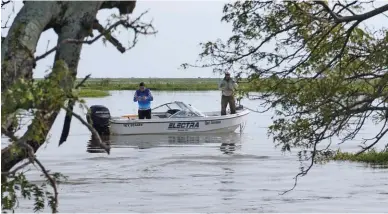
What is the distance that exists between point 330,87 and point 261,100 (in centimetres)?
103

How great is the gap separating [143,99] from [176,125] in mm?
2277

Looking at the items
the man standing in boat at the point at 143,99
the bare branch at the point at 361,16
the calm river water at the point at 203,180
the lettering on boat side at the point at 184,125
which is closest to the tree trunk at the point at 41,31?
the bare branch at the point at 361,16

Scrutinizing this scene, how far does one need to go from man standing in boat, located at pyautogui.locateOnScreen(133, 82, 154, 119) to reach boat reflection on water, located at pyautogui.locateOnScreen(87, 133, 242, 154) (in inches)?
29.9

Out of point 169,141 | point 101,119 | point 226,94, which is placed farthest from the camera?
point 226,94

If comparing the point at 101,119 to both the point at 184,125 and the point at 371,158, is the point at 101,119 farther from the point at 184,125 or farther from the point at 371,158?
the point at 371,158

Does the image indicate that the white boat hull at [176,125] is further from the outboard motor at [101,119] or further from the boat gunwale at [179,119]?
the outboard motor at [101,119]

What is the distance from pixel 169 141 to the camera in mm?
27875

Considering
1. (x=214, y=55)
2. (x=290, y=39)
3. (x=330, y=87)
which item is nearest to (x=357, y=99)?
(x=330, y=87)

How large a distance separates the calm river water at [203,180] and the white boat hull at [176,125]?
62.9 inches

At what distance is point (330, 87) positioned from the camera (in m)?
9.83

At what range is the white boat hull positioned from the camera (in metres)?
28.7

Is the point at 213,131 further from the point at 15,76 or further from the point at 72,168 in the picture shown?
the point at 15,76

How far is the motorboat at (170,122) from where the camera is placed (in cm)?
2859

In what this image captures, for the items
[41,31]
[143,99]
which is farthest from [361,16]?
[143,99]
